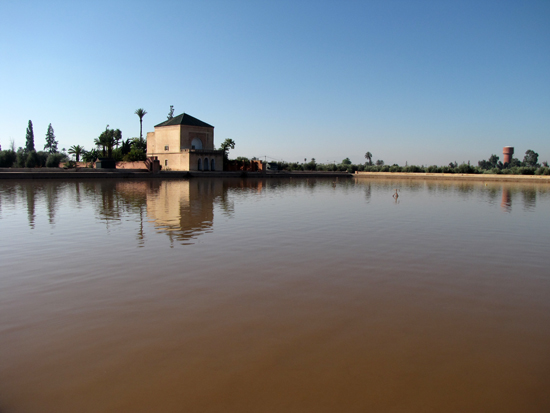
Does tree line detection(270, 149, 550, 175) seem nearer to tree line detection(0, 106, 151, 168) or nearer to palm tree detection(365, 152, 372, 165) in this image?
tree line detection(0, 106, 151, 168)

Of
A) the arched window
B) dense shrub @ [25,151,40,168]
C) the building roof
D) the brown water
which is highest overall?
the building roof

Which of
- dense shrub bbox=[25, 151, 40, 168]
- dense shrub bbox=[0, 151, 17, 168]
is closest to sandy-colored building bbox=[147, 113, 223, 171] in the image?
dense shrub bbox=[25, 151, 40, 168]

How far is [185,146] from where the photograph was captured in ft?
172

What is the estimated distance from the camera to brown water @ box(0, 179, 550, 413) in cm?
306

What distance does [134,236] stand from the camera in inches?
350

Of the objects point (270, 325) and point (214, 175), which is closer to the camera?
point (270, 325)

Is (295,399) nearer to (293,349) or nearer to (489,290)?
(293,349)

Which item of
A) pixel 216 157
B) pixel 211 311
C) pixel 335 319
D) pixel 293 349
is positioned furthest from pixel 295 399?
pixel 216 157

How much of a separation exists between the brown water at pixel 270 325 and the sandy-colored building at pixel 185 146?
4328 cm

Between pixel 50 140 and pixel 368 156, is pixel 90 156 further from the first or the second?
pixel 368 156

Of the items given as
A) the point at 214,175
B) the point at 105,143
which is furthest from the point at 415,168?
the point at 105,143

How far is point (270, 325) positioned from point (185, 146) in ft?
166

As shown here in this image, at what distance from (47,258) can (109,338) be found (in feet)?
12.6

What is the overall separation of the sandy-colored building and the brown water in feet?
142
